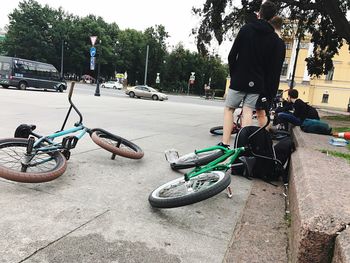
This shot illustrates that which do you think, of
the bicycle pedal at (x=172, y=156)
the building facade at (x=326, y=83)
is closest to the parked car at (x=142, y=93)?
the building facade at (x=326, y=83)

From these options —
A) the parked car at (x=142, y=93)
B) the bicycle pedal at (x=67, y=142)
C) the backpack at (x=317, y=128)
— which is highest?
the backpack at (x=317, y=128)

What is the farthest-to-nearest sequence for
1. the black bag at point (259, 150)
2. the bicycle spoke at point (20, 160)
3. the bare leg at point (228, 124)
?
the bare leg at point (228, 124), the black bag at point (259, 150), the bicycle spoke at point (20, 160)

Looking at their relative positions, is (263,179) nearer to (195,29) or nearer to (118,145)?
(118,145)

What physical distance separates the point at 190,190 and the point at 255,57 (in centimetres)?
234

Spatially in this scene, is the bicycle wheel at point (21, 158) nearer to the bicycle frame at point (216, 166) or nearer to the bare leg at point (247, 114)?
the bicycle frame at point (216, 166)

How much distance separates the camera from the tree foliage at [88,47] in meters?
69.4

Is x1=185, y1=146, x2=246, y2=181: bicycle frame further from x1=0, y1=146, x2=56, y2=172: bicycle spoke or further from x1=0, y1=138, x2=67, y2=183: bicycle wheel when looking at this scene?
A: x1=0, y1=146, x2=56, y2=172: bicycle spoke

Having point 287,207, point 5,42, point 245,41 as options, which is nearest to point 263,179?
point 287,207

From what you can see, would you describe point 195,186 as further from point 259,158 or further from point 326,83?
point 326,83

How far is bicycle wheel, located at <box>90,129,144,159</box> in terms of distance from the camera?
4.36m

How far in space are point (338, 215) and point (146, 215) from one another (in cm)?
149

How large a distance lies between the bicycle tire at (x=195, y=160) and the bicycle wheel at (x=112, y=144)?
1.79 feet

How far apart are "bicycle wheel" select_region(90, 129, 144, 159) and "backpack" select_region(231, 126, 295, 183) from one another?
1326 mm

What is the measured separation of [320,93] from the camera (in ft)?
185
